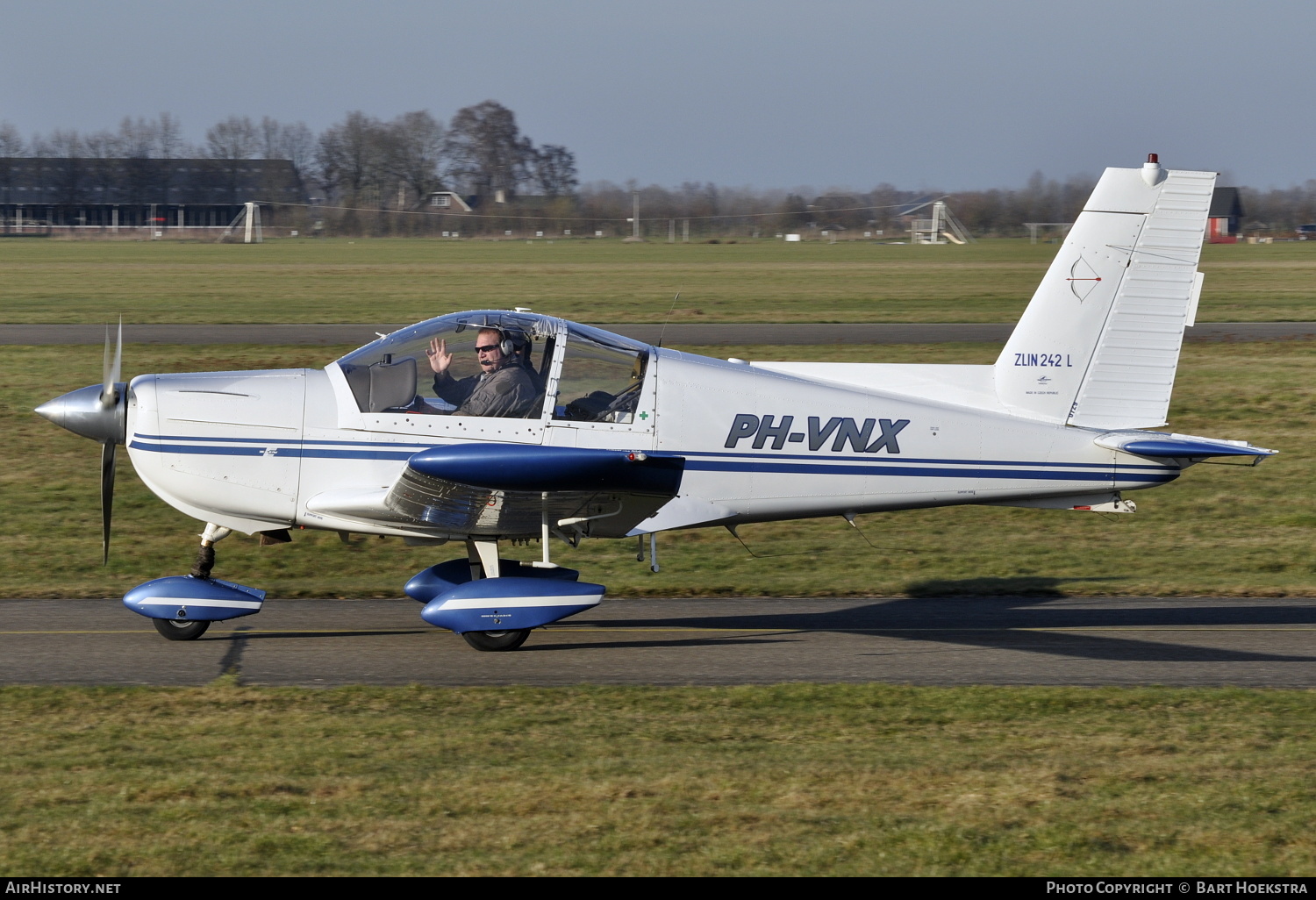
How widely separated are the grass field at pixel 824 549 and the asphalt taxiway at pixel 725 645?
41 centimetres

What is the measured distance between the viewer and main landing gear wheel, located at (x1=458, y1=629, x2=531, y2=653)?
7.94 metres

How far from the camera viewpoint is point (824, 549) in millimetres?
11344

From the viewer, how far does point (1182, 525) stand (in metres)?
12.3

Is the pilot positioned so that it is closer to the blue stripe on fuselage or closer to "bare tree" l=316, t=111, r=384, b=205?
the blue stripe on fuselage

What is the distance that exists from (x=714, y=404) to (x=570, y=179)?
367ft

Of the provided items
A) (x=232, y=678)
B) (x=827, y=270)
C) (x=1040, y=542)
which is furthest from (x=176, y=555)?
(x=827, y=270)

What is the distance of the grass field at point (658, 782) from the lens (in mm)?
4574

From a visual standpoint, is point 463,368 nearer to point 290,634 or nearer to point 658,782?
point 290,634

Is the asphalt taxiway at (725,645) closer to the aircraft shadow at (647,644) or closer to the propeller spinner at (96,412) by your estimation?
the aircraft shadow at (647,644)

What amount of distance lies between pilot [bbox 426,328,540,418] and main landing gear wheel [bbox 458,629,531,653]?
1366 millimetres

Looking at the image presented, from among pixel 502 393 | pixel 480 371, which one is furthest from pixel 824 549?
pixel 480 371

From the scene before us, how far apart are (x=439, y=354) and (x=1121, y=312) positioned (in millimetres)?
4458

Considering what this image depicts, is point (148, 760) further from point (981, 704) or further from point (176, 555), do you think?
point (176, 555)

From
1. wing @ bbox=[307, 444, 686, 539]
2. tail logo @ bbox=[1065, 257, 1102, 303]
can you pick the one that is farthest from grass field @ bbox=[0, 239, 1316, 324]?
wing @ bbox=[307, 444, 686, 539]
